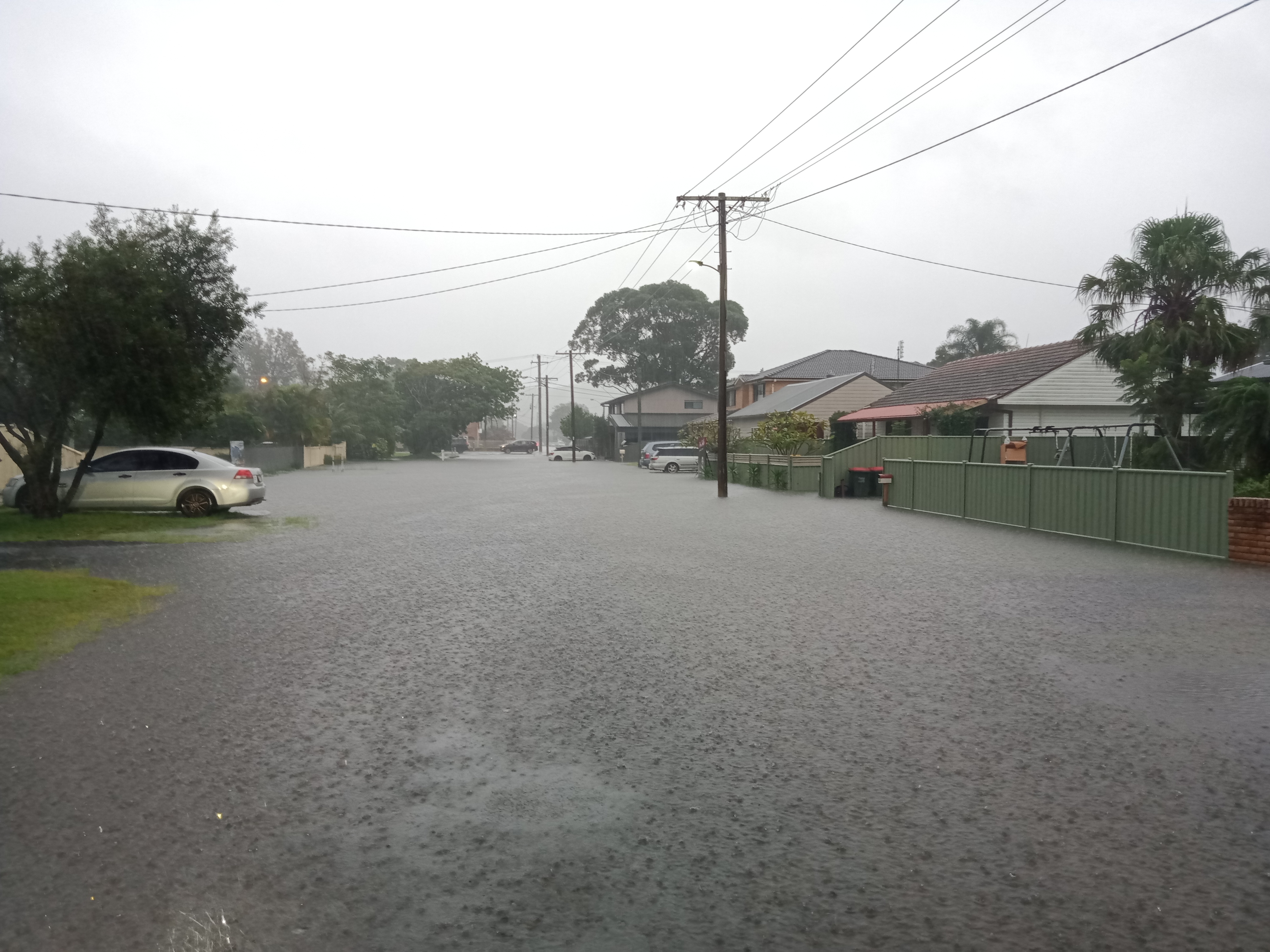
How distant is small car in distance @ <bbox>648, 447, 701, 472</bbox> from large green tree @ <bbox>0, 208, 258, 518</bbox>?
3453cm

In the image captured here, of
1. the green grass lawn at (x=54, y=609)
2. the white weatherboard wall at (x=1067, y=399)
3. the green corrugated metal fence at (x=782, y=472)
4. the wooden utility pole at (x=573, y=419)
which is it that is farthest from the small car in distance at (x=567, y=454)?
the green grass lawn at (x=54, y=609)

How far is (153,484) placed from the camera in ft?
75.1

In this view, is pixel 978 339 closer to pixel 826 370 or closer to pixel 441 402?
pixel 826 370

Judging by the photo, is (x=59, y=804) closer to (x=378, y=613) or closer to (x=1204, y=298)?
(x=378, y=613)

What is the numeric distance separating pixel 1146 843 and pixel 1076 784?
798 millimetres

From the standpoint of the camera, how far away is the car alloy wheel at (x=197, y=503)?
23.2m

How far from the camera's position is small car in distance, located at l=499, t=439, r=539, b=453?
12775 cm

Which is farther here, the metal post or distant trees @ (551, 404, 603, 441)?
distant trees @ (551, 404, 603, 441)

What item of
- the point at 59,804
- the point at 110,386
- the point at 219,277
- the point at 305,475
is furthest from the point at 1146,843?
the point at 305,475

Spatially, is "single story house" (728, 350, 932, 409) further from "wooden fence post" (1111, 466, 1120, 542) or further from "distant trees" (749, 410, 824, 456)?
"wooden fence post" (1111, 466, 1120, 542)

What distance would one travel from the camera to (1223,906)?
13.2 feet

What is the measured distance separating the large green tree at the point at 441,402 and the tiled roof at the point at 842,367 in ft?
104

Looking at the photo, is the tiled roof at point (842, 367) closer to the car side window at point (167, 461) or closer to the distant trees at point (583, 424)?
the distant trees at point (583, 424)

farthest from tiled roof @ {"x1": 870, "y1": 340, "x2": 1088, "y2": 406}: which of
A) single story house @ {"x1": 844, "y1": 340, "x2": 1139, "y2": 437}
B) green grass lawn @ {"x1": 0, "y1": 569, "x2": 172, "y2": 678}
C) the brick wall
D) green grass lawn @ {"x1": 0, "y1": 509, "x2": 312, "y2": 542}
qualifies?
green grass lawn @ {"x1": 0, "y1": 569, "x2": 172, "y2": 678}
